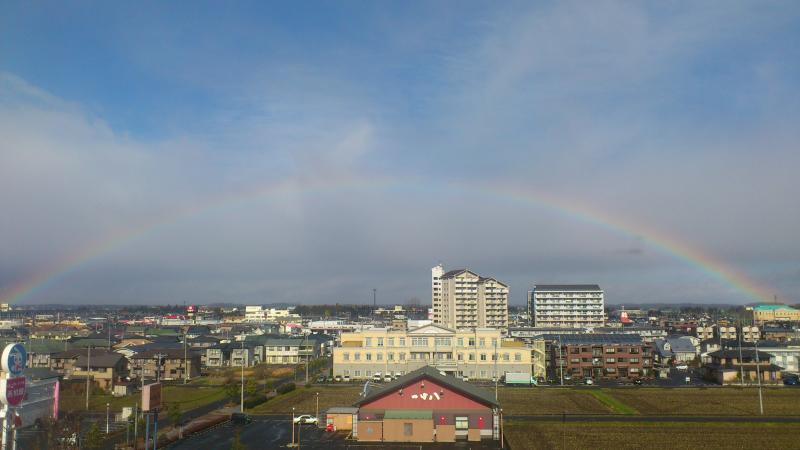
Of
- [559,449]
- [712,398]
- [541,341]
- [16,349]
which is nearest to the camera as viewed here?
[16,349]

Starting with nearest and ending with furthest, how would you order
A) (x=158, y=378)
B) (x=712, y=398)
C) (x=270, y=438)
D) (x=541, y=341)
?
(x=270, y=438)
(x=712, y=398)
(x=158, y=378)
(x=541, y=341)

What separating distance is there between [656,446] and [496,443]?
6647 millimetres

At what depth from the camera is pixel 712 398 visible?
42250 mm

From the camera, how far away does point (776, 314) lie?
136 metres

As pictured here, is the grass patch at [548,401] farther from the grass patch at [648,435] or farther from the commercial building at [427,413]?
the commercial building at [427,413]

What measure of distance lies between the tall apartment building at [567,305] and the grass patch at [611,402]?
71.5m

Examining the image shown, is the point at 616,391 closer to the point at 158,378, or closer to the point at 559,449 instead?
the point at 559,449

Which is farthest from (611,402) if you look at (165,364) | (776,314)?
(776,314)

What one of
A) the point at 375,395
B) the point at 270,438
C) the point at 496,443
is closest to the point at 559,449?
the point at 496,443

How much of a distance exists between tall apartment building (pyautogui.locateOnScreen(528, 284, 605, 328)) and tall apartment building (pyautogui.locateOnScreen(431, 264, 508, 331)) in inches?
568

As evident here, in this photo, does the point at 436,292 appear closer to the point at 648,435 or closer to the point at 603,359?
the point at 603,359

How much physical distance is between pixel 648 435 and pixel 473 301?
253ft

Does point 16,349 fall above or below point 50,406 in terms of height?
above

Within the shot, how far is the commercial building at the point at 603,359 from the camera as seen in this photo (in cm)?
5691
